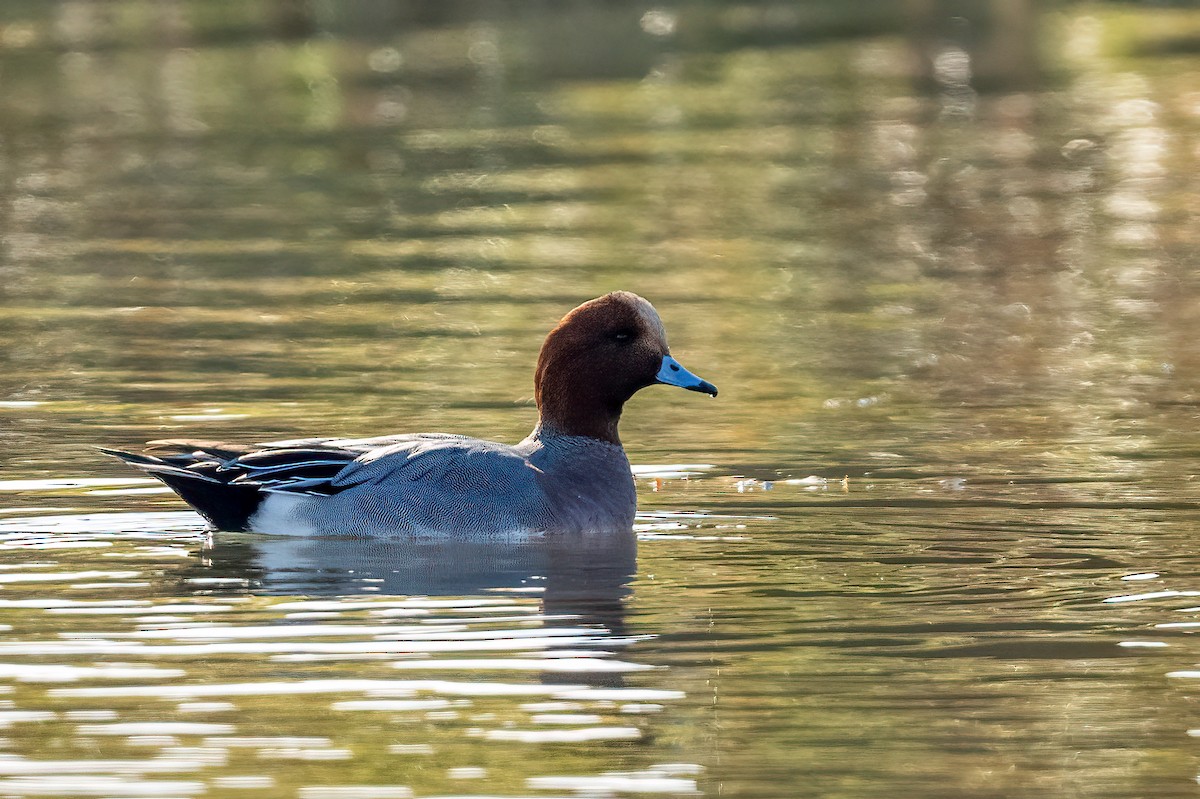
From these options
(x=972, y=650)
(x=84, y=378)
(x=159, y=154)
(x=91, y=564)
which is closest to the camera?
(x=972, y=650)

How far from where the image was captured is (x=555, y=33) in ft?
120

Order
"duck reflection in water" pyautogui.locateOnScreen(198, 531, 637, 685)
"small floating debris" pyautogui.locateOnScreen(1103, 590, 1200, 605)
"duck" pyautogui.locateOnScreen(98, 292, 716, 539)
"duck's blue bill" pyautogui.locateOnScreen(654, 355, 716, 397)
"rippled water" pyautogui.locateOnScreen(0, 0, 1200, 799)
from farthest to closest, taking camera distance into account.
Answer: "duck's blue bill" pyautogui.locateOnScreen(654, 355, 716, 397)
"duck" pyautogui.locateOnScreen(98, 292, 716, 539)
"duck reflection in water" pyautogui.locateOnScreen(198, 531, 637, 685)
"small floating debris" pyautogui.locateOnScreen(1103, 590, 1200, 605)
"rippled water" pyautogui.locateOnScreen(0, 0, 1200, 799)

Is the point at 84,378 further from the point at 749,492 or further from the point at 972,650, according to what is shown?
the point at 972,650

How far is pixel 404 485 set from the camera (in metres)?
9.86

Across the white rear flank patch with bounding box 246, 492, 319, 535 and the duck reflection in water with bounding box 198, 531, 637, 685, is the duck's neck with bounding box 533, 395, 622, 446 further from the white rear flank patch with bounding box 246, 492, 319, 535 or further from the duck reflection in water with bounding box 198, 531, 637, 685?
the white rear flank patch with bounding box 246, 492, 319, 535

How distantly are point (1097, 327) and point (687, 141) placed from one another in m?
10.7

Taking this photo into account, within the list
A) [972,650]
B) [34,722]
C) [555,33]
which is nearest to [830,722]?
[972,650]

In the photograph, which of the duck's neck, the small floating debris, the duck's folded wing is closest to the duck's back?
the duck's folded wing

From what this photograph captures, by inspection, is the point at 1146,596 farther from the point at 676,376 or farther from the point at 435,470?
the point at 435,470

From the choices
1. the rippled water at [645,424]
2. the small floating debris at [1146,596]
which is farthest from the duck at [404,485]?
the small floating debris at [1146,596]

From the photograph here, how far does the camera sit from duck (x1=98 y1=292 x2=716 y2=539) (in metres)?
9.85

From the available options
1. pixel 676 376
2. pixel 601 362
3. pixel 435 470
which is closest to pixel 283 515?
pixel 435 470

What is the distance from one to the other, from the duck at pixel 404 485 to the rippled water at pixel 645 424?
0.16 m

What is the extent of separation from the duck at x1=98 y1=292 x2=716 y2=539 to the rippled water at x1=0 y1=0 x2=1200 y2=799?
0.52 feet
